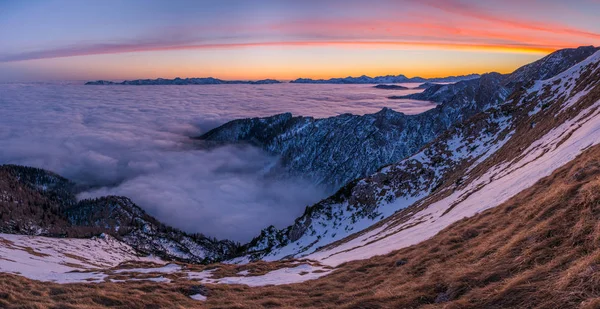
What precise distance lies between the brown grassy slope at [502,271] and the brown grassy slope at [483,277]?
26mm

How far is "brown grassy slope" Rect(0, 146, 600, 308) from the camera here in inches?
306

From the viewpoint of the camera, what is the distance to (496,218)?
18.6 meters

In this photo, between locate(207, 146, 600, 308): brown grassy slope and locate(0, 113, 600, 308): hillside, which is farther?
locate(0, 113, 600, 308): hillside

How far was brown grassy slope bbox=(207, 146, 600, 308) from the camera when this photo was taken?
7.54m

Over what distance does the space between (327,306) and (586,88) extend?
70180 mm

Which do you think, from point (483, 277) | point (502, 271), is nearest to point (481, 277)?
point (483, 277)

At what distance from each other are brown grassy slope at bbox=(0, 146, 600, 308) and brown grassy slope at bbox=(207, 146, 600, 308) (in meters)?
0.03

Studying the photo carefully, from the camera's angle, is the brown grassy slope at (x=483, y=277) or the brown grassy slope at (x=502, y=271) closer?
the brown grassy slope at (x=502, y=271)

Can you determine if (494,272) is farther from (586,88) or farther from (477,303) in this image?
(586,88)

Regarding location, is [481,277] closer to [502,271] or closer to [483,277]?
[483,277]

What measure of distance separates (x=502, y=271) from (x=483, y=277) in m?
0.64

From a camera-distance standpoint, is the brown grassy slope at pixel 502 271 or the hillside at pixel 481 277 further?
the hillside at pixel 481 277

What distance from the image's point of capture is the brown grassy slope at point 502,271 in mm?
7535

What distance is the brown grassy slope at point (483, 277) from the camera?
7.78m
